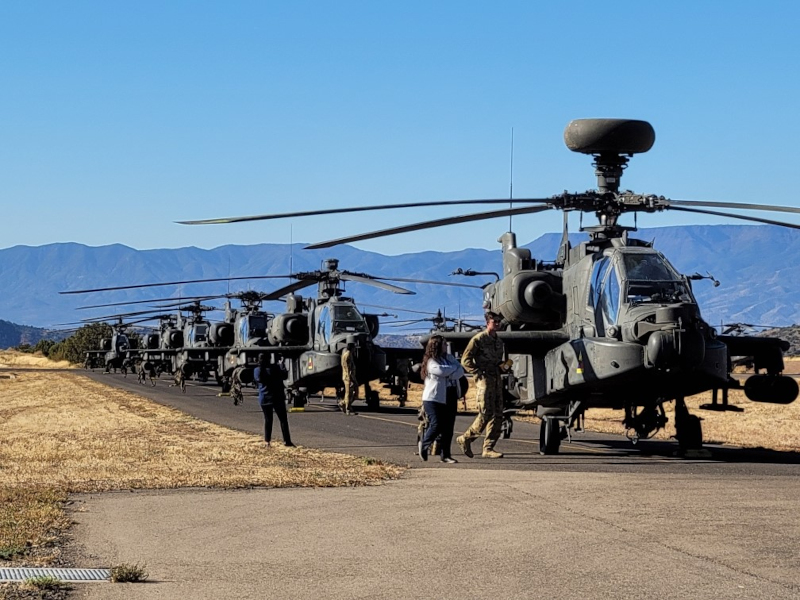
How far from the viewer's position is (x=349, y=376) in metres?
29.9

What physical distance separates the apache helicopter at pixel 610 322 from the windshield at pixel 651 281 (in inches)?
0.5

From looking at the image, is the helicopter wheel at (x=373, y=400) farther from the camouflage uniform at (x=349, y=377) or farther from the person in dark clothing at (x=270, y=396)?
Result: the person in dark clothing at (x=270, y=396)

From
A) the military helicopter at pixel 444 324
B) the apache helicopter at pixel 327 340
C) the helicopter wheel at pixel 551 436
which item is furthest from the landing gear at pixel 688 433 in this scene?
the military helicopter at pixel 444 324

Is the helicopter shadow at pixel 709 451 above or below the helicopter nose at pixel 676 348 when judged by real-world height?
below

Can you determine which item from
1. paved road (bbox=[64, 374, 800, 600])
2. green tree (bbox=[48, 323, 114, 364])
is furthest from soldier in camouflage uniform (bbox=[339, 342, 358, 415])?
green tree (bbox=[48, 323, 114, 364])

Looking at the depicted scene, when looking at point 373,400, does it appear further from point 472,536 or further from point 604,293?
point 472,536

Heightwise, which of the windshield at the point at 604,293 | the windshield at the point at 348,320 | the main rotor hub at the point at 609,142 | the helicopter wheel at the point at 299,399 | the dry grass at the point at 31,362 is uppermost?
the main rotor hub at the point at 609,142

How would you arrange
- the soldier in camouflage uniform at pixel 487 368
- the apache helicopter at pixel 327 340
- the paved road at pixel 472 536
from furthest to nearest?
the apache helicopter at pixel 327 340 < the soldier in camouflage uniform at pixel 487 368 < the paved road at pixel 472 536

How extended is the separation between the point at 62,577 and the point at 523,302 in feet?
35.8

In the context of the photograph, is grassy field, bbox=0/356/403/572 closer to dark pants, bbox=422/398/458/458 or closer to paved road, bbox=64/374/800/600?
paved road, bbox=64/374/800/600

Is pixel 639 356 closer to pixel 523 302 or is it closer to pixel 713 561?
pixel 523 302

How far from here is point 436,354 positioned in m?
16.0

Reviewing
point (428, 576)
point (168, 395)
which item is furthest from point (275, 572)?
point (168, 395)

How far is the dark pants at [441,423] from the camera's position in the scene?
15883mm
